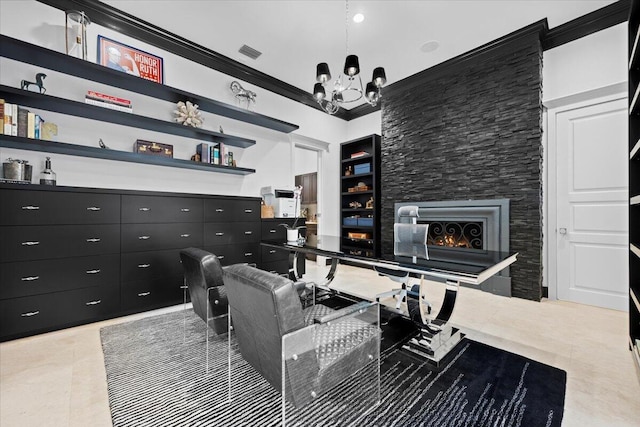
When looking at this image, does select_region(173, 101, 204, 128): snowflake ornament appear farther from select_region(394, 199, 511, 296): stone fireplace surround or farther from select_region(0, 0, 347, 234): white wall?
select_region(394, 199, 511, 296): stone fireplace surround

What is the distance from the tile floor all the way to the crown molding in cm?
314

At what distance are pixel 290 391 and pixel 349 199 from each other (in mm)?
4837

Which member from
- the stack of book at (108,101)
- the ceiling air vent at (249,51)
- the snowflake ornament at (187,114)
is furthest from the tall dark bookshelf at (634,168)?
the stack of book at (108,101)

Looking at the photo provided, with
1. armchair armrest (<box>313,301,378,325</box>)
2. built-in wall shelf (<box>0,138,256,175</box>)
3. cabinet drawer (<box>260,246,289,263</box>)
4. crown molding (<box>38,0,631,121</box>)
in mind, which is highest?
crown molding (<box>38,0,631,121</box>)

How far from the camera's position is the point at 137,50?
123 inches

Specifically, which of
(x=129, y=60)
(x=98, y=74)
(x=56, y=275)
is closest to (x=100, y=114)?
(x=98, y=74)

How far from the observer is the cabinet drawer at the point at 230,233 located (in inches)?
128

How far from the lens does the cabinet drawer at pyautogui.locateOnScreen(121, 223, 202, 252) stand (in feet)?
8.83

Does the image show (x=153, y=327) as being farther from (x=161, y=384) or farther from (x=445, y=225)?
(x=445, y=225)

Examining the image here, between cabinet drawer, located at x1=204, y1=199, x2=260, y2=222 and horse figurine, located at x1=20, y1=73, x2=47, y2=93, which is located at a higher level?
horse figurine, located at x1=20, y1=73, x2=47, y2=93

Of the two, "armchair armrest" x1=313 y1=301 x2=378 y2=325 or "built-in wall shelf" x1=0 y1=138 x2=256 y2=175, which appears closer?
"armchair armrest" x1=313 y1=301 x2=378 y2=325

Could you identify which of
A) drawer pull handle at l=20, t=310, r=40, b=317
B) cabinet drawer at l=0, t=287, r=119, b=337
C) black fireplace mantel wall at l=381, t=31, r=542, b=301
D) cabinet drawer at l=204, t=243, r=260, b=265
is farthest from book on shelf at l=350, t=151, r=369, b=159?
drawer pull handle at l=20, t=310, r=40, b=317

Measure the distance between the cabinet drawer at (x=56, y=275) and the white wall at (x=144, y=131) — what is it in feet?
2.98

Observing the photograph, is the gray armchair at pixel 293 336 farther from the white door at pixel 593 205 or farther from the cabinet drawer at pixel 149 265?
the white door at pixel 593 205
